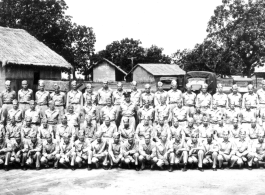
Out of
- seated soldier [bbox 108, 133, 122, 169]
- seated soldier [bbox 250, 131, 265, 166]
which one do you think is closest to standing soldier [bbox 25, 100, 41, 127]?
seated soldier [bbox 108, 133, 122, 169]

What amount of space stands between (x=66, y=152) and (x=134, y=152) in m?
1.87

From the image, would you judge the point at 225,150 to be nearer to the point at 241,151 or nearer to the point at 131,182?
the point at 241,151

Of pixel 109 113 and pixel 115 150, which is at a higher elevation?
pixel 109 113

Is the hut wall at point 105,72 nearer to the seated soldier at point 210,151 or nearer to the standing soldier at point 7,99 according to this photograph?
the standing soldier at point 7,99

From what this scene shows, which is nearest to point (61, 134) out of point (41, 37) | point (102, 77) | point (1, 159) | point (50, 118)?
point (50, 118)

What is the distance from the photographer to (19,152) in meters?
9.22

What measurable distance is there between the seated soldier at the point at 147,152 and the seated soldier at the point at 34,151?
8.92ft

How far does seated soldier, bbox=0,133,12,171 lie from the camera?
9.08 m

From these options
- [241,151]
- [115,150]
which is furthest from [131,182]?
[241,151]

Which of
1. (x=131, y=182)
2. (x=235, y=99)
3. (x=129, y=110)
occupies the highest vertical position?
(x=235, y=99)

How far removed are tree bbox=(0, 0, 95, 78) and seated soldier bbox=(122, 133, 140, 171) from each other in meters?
30.0

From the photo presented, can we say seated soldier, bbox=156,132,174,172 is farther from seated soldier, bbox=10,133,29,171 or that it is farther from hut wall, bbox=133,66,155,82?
hut wall, bbox=133,66,155,82

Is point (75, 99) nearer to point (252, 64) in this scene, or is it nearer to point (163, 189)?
point (163, 189)

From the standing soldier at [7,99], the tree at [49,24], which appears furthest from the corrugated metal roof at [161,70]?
the standing soldier at [7,99]
